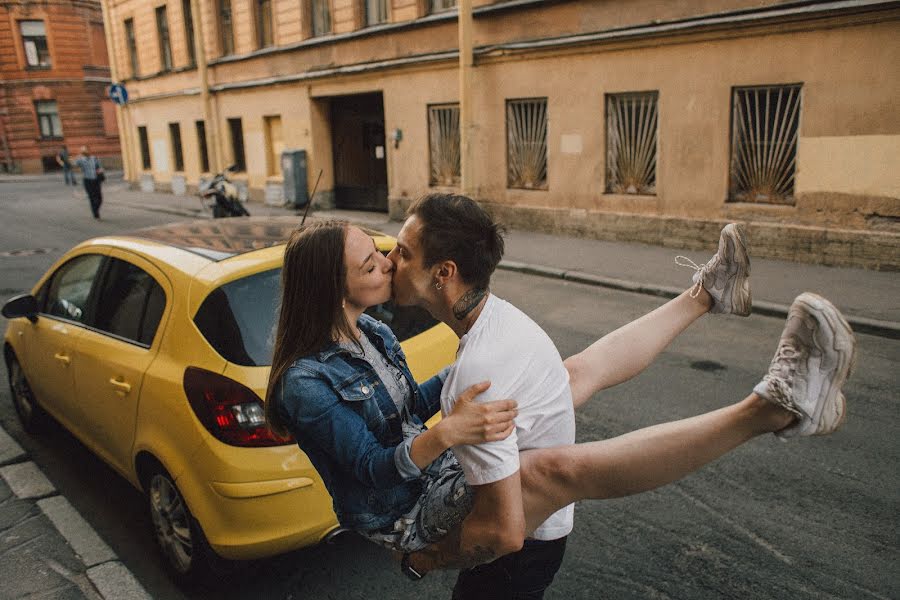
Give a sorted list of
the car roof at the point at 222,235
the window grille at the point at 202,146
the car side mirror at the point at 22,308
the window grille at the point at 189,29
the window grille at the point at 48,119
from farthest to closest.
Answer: the window grille at the point at 48,119, the window grille at the point at 202,146, the window grille at the point at 189,29, the car side mirror at the point at 22,308, the car roof at the point at 222,235

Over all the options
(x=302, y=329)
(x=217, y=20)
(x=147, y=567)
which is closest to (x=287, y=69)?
(x=217, y=20)

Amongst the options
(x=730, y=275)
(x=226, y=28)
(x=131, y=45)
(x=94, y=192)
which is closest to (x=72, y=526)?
(x=730, y=275)

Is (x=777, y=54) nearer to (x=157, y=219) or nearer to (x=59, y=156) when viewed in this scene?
(x=157, y=219)

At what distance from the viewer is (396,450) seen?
191cm

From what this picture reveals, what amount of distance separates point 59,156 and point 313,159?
91.0 feet

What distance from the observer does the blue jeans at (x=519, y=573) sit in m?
2.11

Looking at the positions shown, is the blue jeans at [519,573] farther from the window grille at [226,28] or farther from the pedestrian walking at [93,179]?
the window grille at [226,28]

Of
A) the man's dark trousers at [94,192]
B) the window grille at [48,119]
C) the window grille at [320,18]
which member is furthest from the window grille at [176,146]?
the window grille at [48,119]

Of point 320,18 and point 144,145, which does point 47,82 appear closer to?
point 144,145

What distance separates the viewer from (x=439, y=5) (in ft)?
53.1

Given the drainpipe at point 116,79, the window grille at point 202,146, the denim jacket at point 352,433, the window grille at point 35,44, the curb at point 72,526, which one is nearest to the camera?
the denim jacket at point 352,433

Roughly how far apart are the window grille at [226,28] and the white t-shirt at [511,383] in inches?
934

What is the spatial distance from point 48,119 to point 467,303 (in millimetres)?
47836

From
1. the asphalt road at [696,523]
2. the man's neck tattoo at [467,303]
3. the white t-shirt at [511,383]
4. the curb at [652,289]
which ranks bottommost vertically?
the curb at [652,289]
